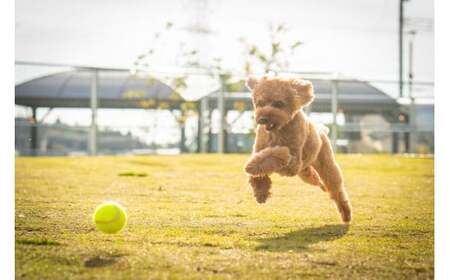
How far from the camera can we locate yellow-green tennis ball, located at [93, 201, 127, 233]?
2062mm

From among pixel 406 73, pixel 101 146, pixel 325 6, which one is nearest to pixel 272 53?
pixel 325 6

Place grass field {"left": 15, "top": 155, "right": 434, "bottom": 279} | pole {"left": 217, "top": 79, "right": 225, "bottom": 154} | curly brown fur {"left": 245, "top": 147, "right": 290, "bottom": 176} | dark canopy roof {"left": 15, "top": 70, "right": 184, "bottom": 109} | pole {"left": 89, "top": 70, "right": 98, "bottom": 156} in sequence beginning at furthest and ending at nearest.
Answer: pole {"left": 217, "top": 79, "right": 225, "bottom": 154}
pole {"left": 89, "top": 70, "right": 98, "bottom": 156}
dark canopy roof {"left": 15, "top": 70, "right": 184, "bottom": 109}
curly brown fur {"left": 245, "top": 147, "right": 290, "bottom": 176}
grass field {"left": 15, "top": 155, "right": 434, "bottom": 279}

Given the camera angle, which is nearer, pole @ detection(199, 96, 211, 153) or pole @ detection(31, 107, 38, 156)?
pole @ detection(31, 107, 38, 156)

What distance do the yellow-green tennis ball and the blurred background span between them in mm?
843

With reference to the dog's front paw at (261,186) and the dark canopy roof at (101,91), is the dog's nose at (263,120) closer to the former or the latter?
the dog's front paw at (261,186)

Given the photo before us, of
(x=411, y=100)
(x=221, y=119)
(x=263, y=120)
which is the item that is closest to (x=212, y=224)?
(x=263, y=120)

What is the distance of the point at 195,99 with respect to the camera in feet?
10.3

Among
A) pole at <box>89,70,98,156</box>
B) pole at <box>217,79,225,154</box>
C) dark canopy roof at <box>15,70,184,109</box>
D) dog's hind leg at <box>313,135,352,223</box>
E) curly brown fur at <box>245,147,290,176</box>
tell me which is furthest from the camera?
pole at <box>217,79,225,154</box>

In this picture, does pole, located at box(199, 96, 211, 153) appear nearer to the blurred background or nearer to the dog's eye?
the blurred background

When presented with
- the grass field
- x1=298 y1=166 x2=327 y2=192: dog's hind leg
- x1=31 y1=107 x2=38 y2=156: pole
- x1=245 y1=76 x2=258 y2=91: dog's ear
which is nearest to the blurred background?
x1=31 y1=107 x2=38 y2=156: pole

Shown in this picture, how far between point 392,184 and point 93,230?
7.14 ft

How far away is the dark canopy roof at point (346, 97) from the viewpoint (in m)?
2.96

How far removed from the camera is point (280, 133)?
2076mm
